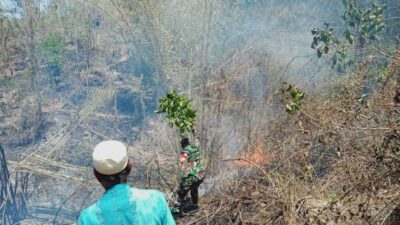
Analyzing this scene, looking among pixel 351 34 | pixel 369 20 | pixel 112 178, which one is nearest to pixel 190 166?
pixel 112 178

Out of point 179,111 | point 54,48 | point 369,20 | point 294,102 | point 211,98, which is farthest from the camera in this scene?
point 54,48

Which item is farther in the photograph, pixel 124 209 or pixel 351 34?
pixel 351 34

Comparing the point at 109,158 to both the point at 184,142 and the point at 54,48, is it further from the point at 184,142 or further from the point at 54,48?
the point at 54,48

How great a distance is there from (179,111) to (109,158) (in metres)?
3.48

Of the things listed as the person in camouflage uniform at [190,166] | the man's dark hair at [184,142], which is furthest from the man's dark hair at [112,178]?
Answer: the man's dark hair at [184,142]

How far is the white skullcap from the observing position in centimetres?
224

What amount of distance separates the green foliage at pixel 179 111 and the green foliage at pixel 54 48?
9.91m

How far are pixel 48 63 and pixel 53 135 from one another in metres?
2.92

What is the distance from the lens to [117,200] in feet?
7.52

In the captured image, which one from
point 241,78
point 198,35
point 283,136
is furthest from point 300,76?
point 283,136

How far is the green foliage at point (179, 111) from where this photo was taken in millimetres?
5652

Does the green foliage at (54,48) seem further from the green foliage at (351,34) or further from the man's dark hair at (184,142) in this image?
the man's dark hair at (184,142)

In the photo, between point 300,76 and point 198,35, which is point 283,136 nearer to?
point 300,76

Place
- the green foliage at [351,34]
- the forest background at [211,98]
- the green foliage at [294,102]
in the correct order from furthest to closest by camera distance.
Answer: the green foliage at [351,34], the green foliage at [294,102], the forest background at [211,98]
